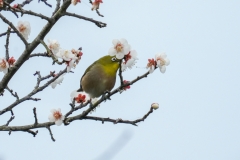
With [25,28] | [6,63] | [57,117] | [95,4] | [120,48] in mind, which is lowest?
[57,117]

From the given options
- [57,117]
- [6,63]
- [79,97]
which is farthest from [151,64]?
[6,63]

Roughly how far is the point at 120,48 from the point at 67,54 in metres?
0.55

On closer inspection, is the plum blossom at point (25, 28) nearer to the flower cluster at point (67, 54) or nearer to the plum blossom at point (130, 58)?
the flower cluster at point (67, 54)

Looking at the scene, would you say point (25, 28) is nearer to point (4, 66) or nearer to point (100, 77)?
point (4, 66)

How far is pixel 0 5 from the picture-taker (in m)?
3.83

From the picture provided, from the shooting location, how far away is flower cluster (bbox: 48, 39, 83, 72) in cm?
408

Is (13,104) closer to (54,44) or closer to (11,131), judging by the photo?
(11,131)

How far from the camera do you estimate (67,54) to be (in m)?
4.09

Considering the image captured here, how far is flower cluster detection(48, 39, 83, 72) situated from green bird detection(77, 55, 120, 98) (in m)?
0.87

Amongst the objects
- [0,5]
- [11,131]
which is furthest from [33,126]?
[0,5]

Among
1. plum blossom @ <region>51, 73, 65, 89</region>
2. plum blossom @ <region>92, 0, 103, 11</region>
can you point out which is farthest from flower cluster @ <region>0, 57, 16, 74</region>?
plum blossom @ <region>92, 0, 103, 11</region>

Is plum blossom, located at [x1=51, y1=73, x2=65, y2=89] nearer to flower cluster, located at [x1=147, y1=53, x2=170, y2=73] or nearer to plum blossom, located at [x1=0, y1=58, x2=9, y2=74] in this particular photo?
plum blossom, located at [x1=0, y1=58, x2=9, y2=74]

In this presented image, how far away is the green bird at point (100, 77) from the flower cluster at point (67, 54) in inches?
34.2

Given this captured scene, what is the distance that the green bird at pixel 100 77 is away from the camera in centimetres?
511
